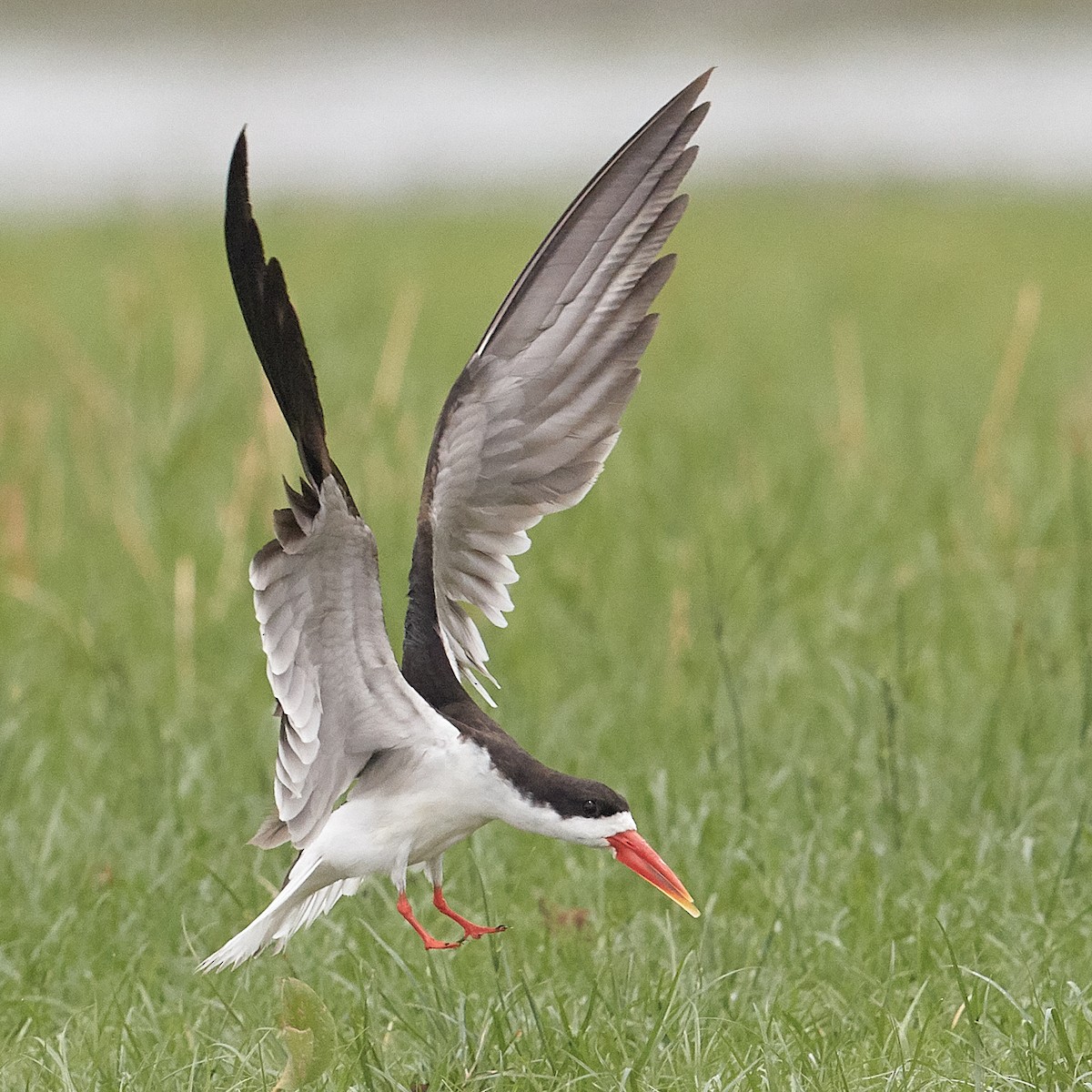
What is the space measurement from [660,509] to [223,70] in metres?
20.7

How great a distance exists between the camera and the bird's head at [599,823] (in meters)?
2.72

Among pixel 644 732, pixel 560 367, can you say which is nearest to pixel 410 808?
pixel 560 367

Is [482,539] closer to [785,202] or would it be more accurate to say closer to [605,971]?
[605,971]

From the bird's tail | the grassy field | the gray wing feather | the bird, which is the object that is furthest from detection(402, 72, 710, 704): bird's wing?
the grassy field

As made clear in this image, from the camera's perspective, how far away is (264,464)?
5.85 meters

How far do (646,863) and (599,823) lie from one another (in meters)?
0.09

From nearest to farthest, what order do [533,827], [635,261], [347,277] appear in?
[533,827] < [635,261] < [347,277]

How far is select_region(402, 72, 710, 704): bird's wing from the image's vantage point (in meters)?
2.93

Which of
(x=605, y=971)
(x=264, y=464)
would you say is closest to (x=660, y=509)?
(x=264, y=464)

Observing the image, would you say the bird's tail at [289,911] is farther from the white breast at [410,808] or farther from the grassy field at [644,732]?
the grassy field at [644,732]

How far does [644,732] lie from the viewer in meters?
4.70

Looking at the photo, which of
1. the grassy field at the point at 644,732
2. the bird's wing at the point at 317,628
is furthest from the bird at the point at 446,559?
the grassy field at the point at 644,732

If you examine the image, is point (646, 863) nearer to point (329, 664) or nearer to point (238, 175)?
point (329, 664)

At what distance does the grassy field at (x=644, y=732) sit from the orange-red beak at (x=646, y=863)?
0.35 metres
